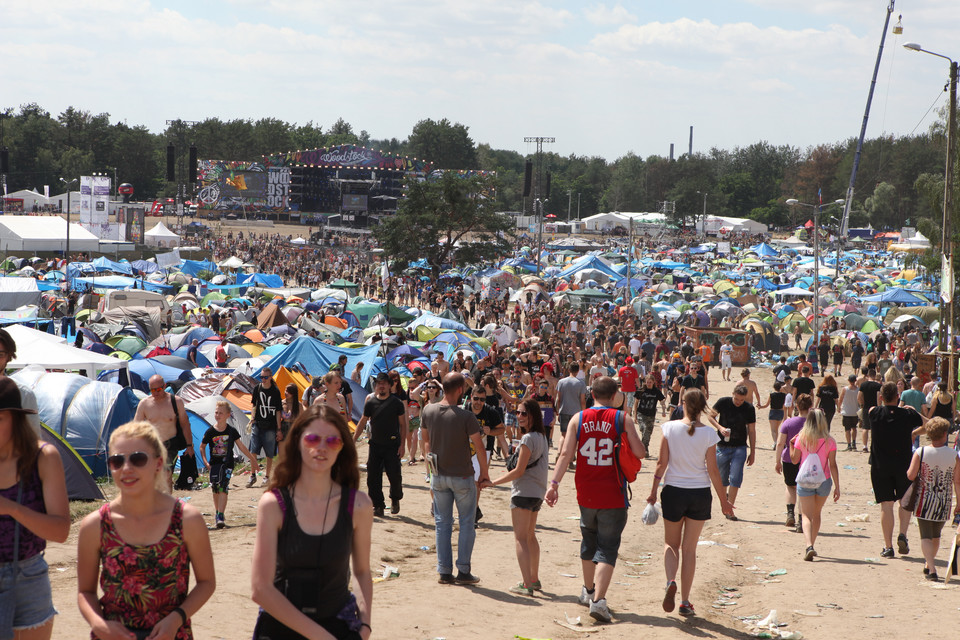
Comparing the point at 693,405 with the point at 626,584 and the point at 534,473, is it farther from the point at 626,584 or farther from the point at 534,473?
the point at 626,584

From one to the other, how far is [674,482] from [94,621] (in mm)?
3712

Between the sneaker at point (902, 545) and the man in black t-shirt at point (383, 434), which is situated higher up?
the man in black t-shirt at point (383, 434)

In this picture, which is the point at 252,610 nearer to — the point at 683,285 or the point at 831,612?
the point at 831,612

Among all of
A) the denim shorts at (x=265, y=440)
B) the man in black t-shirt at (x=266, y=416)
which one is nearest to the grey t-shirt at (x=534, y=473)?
the man in black t-shirt at (x=266, y=416)

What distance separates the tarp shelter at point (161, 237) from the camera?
187 feet

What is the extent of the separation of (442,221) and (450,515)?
133ft

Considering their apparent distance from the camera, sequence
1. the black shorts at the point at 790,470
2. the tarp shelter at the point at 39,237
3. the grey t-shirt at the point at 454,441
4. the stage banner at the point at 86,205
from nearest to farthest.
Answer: the grey t-shirt at the point at 454,441, the black shorts at the point at 790,470, the tarp shelter at the point at 39,237, the stage banner at the point at 86,205

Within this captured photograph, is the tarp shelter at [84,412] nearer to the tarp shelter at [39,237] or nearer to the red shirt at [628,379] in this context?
the red shirt at [628,379]

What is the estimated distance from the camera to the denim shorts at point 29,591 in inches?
127

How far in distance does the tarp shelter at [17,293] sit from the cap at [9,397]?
2773cm

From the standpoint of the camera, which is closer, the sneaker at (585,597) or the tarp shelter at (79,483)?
the sneaker at (585,597)

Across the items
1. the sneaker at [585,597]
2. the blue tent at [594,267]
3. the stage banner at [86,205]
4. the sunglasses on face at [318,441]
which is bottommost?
the sneaker at [585,597]

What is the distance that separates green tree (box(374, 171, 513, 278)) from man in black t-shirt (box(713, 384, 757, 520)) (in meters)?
37.6

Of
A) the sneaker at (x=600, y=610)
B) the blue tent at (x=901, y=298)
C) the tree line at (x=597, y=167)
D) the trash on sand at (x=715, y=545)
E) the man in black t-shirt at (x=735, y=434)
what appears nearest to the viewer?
the sneaker at (x=600, y=610)
